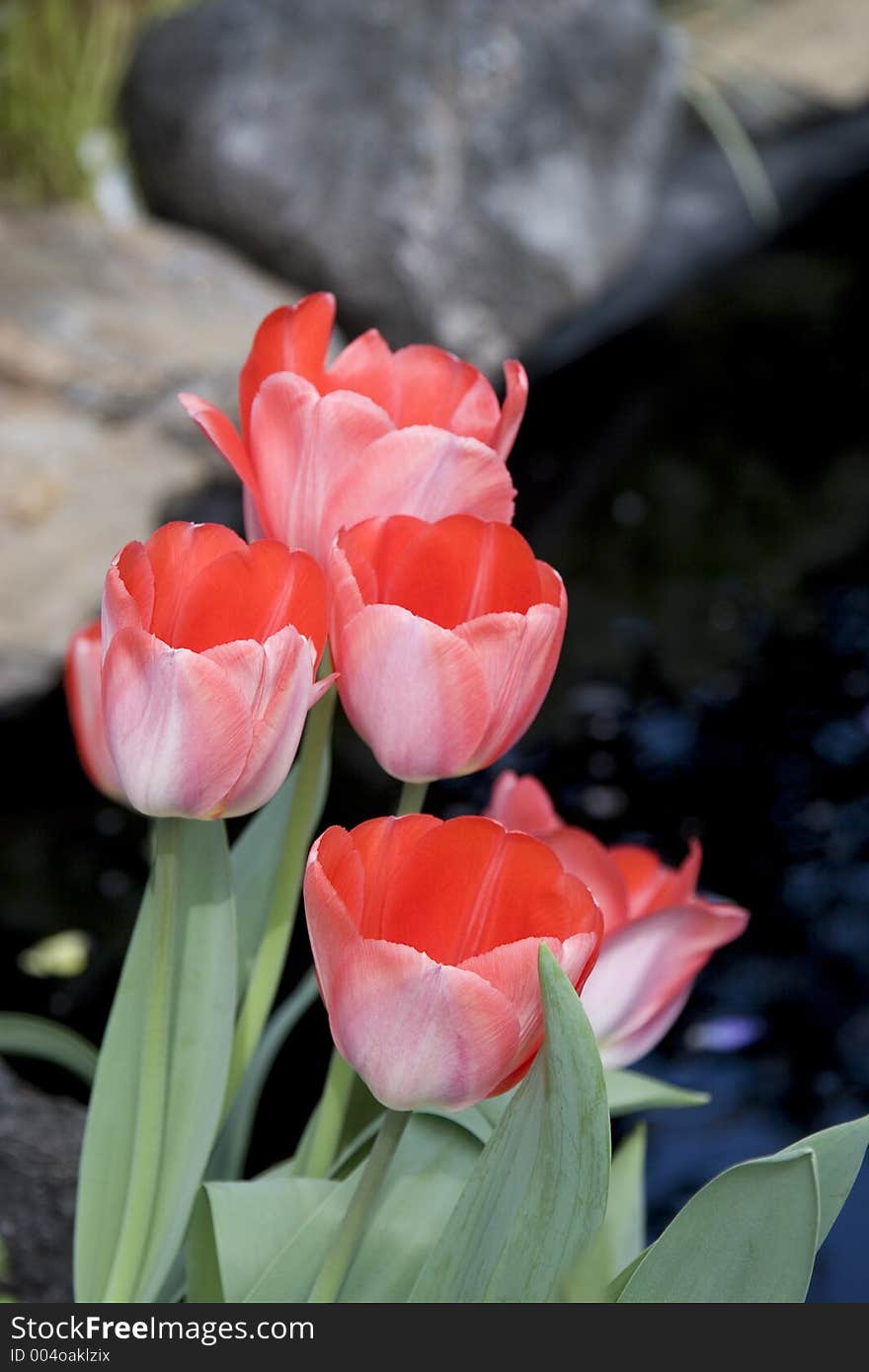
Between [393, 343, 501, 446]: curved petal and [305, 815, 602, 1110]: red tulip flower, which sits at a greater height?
[393, 343, 501, 446]: curved petal

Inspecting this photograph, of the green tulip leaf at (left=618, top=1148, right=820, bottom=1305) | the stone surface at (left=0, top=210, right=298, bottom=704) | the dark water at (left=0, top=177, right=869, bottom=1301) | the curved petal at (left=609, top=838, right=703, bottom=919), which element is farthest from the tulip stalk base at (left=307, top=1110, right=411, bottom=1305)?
the stone surface at (left=0, top=210, right=298, bottom=704)

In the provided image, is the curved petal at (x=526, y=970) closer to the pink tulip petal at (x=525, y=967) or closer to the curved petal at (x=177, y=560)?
the pink tulip petal at (x=525, y=967)

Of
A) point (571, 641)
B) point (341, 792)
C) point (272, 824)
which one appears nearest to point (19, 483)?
point (341, 792)

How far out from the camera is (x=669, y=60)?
4590 millimetres

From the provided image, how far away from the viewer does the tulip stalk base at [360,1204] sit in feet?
2.12

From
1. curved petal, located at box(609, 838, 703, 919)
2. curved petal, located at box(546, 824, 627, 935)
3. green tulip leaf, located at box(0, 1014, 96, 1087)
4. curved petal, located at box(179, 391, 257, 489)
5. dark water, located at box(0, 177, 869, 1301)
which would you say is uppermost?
curved petal, located at box(179, 391, 257, 489)

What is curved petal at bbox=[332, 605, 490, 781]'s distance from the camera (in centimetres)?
64

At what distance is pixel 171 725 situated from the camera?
2.11 feet

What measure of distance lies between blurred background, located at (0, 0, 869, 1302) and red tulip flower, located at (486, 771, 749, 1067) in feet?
2.33

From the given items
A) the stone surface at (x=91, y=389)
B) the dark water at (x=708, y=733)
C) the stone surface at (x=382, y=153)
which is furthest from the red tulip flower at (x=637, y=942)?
the stone surface at (x=382, y=153)

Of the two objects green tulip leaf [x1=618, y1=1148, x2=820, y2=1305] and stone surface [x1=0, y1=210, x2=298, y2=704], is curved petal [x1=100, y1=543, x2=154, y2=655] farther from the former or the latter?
stone surface [x1=0, y1=210, x2=298, y2=704]
